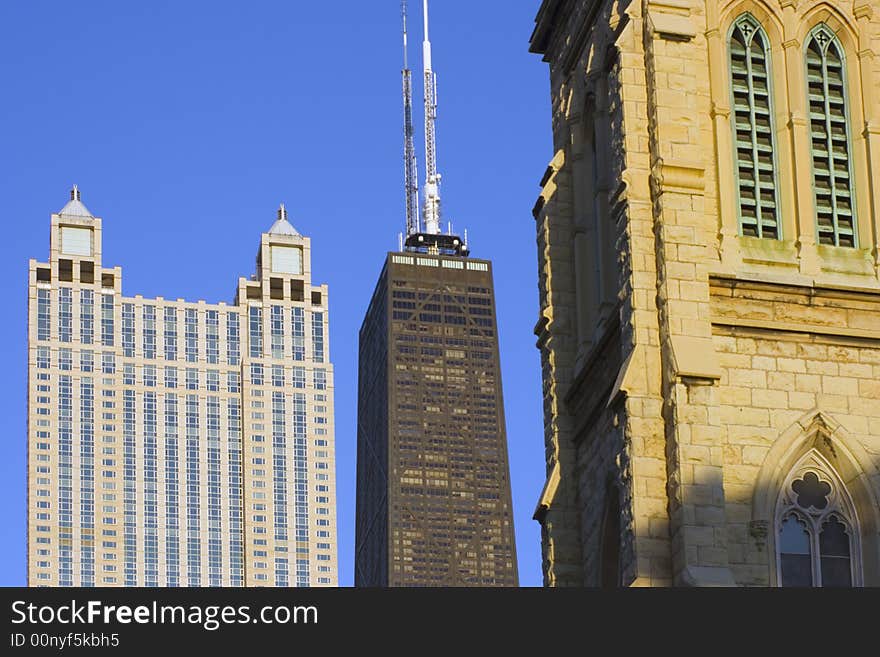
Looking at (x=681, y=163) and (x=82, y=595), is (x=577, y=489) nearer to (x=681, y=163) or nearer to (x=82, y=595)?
(x=681, y=163)

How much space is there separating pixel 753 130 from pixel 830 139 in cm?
167

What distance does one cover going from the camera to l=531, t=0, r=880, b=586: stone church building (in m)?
43.2

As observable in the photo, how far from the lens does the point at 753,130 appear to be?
47219mm

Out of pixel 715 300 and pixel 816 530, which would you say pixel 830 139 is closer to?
pixel 715 300

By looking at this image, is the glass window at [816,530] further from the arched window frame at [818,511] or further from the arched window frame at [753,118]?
the arched window frame at [753,118]

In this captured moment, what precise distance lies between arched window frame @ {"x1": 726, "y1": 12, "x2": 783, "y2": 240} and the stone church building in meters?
0.04

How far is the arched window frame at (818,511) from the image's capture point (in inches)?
1708

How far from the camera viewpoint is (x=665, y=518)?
1688 inches

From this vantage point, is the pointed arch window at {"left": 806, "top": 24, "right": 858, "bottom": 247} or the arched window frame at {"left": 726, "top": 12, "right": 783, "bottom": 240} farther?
the pointed arch window at {"left": 806, "top": 24, "right": 858, "bottom": 247}

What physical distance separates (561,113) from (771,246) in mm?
8017

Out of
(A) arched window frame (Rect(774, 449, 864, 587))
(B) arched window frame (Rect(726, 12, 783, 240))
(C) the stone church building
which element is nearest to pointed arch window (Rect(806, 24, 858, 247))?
(C) the stone church building

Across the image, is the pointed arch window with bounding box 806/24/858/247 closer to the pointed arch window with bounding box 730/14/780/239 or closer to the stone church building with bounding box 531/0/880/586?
the stone church building with bounding box 531/0/880/586

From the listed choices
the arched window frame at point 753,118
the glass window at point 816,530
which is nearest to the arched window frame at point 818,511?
the glass window at point 816,530

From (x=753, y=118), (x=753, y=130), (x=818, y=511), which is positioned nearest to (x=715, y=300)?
(x=753, y=130)
